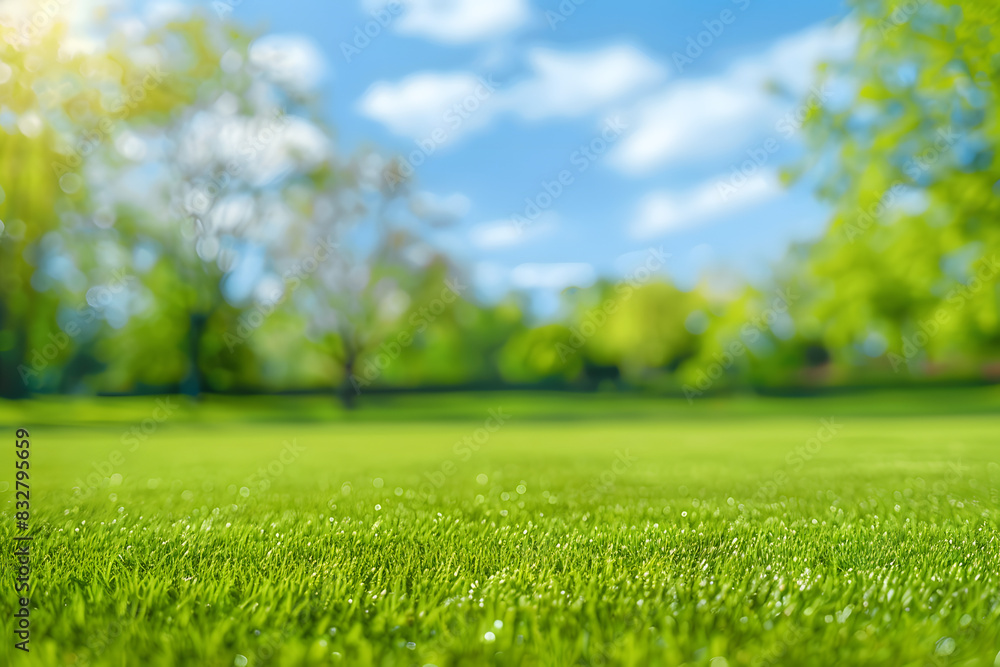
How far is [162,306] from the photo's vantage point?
50688mm

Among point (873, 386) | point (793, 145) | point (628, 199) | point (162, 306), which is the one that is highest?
point (628, 199)

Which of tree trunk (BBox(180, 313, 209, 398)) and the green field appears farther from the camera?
tree trunk (BBox(180, 313, 209, 398))

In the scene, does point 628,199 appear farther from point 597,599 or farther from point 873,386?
point 597,599

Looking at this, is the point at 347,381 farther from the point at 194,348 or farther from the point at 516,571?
the point at 516,571

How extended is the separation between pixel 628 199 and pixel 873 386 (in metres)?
29.6

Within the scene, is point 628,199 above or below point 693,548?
above

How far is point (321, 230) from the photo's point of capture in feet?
126

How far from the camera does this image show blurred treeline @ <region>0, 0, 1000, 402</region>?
1623 centimetres

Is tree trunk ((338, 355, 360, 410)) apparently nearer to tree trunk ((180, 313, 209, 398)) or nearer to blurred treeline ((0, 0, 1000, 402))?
blurred treeline ((0, 0, 1000, 402))

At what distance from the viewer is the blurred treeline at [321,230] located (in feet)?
53.3

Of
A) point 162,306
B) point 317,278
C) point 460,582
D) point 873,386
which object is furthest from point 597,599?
point 873,386

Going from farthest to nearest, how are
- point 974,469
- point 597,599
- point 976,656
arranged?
point 974,469
point 597,599
point 976,656

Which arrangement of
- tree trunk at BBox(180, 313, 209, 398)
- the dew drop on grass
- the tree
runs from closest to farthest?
the dew drop on grass → the tree → tree trunk at BBox(180, 313, 209, 398)

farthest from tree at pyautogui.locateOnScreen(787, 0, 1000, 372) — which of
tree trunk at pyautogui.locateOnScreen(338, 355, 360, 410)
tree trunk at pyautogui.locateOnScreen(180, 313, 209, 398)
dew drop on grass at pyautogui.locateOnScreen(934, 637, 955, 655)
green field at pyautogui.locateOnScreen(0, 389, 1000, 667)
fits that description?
tree trunk at pyautogui.locateOnScreen(338, 355, 360, 410)
